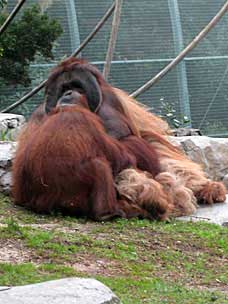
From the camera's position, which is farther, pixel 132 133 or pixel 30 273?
pixel 132 133

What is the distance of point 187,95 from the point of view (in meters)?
12.5

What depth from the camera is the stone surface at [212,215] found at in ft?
20.2

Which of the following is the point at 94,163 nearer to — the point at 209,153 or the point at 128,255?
the point at 128,255

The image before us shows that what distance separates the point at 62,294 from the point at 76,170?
2.70 metres

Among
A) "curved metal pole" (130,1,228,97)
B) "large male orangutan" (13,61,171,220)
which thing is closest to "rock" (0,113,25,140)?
"curved metal pole" (130,1,228,97)

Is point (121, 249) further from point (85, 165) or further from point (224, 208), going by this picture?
point (224, 208)

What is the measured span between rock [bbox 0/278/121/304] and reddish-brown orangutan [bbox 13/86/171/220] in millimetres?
2524

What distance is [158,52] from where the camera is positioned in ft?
40.5

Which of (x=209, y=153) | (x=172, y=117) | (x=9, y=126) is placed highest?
(x=9, y=126)

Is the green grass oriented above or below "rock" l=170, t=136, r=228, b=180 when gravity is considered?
above

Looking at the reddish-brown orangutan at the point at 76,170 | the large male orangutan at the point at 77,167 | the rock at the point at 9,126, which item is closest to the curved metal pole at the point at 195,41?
the rock at the point at 9,126

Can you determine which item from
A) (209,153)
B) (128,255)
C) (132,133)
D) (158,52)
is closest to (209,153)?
(209,153)

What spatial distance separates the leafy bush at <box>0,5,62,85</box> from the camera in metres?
10.6

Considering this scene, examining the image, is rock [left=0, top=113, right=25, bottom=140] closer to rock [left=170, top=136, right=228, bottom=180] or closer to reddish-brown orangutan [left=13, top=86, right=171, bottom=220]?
rock [left=170, top=136, right=228, bottom=180]
